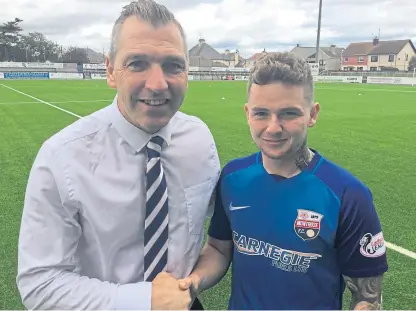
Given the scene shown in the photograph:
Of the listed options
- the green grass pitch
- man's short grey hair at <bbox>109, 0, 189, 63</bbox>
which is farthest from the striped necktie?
the green grass pitch

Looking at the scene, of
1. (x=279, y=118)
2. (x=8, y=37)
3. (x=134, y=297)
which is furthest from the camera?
(x=8, y=37)

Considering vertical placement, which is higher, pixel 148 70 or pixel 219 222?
pixel 148 70

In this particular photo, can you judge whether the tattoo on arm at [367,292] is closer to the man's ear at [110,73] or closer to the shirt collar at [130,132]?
the shirt collar at [130,132]

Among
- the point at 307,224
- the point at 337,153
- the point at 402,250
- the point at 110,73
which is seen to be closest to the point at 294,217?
the point at 307,224

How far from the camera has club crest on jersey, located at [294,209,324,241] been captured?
5.91 feet

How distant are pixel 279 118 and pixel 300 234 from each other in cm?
50

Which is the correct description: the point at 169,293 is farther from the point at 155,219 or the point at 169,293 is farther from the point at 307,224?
the point at 307,224

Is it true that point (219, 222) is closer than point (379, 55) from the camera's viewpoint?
Yes

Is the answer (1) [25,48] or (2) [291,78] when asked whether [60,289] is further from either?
(1) [25,48]

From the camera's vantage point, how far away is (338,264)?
1893 mm

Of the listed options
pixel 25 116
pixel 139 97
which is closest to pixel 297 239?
pixel 139 97

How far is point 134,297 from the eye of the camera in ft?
5.19

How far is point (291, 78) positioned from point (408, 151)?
869 cm

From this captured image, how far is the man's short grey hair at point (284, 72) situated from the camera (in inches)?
71.6
